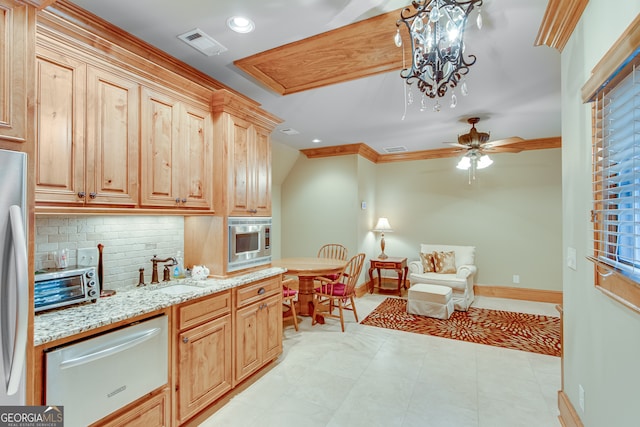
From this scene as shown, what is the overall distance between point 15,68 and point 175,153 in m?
1.12

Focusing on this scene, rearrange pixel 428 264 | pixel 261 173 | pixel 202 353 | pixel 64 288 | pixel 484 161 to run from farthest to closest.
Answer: pixel 428 264 → pixel 484 161 → pixel 261 173 → pixel 202 353 → pixel 64 288

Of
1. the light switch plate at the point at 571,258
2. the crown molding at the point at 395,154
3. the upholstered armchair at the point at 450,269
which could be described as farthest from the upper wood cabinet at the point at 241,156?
the upholstered armchair at the point at 450,269

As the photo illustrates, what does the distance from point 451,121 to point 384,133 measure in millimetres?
989

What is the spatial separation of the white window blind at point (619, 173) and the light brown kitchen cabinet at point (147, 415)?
8.13 ft

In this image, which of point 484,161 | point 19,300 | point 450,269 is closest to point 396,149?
point 484,161

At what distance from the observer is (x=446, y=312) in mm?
4316

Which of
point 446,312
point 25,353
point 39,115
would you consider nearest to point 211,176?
point 39,115

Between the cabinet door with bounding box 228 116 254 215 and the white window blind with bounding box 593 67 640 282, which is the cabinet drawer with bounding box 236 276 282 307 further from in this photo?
the white window blind with bounding box 593 67 640 282

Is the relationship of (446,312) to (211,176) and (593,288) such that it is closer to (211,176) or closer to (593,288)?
(593,288)

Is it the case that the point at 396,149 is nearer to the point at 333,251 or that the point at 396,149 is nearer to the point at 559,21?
the point at 333,251

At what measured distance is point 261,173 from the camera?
309 cm

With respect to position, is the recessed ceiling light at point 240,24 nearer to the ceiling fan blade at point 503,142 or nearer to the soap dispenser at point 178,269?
the soap dispenser at point 178,269

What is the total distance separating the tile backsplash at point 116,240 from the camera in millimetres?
1916

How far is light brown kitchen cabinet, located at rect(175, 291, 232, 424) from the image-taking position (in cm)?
205
